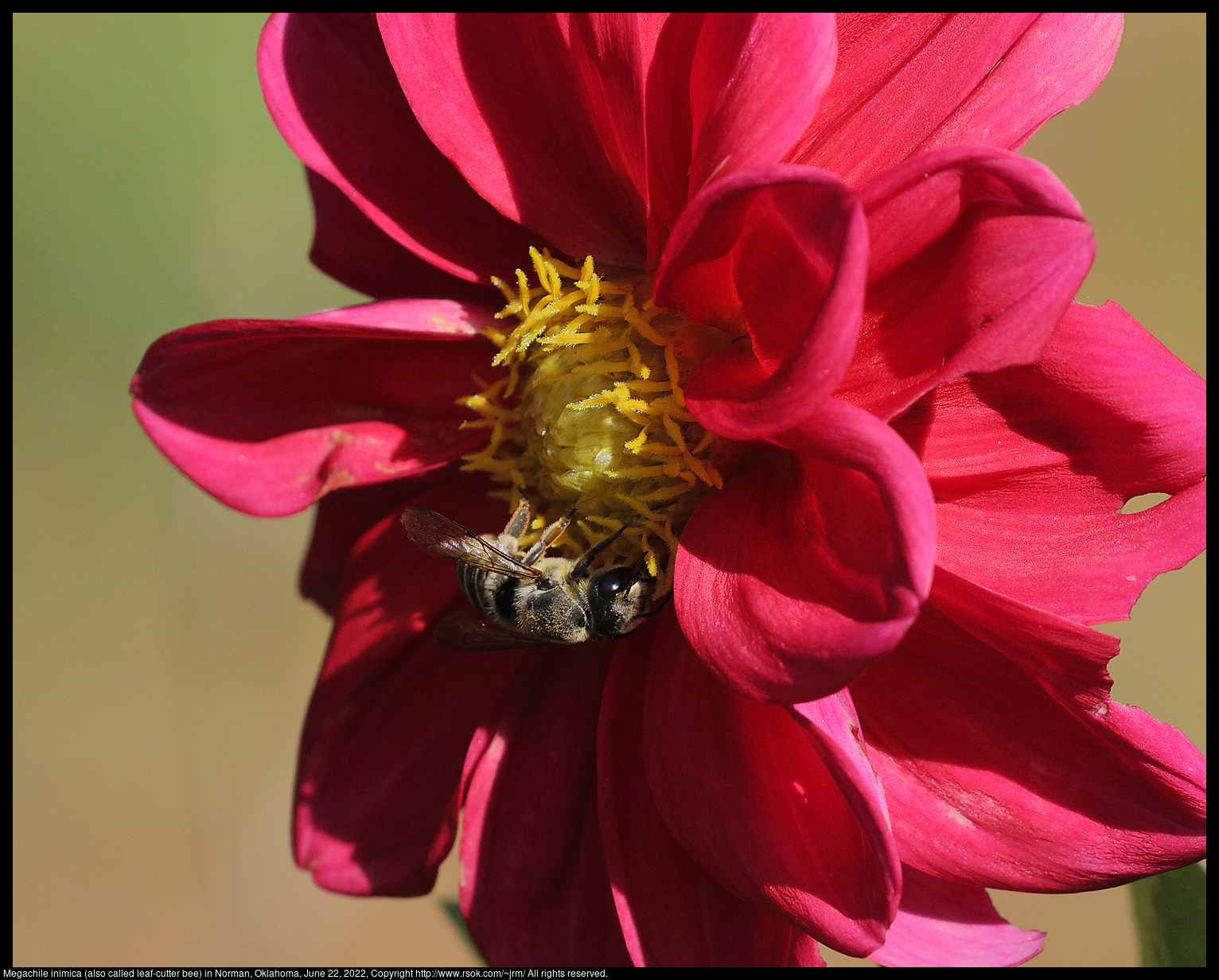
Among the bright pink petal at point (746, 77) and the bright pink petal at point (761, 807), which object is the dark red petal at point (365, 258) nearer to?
the bright pink petal at point (746, 77)

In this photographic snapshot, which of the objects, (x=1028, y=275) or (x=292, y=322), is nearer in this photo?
(x=1028, y=275)

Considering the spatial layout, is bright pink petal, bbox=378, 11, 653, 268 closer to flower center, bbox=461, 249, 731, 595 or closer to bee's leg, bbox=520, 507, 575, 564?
flower center, bbox=461, 249, 731, 595

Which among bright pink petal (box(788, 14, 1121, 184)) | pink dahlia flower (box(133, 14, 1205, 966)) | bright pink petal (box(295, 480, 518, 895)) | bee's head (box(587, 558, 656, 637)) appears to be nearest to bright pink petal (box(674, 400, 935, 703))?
pink dahlia flower (box(133, 14, 1205, 966))

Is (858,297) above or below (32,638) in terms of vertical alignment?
above

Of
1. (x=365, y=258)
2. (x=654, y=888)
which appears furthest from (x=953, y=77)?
(x=654, y=888)

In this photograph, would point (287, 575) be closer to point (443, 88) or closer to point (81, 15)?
point (81, 15)

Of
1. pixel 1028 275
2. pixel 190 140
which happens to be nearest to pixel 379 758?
pixel 1028 275
